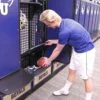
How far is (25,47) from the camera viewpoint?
272 cm

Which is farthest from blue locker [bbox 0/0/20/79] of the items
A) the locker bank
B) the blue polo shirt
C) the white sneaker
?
the white sneaker

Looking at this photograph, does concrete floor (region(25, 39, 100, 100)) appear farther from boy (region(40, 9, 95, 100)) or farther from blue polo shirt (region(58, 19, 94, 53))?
blue polo shirt (region(58, 19, 94, 53))

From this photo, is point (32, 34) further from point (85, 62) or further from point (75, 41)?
point (85, 62)

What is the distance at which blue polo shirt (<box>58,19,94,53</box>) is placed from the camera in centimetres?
203

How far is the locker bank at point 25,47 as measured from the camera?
2014 millimetres

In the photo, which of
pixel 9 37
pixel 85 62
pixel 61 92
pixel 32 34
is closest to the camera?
pixel 9 37

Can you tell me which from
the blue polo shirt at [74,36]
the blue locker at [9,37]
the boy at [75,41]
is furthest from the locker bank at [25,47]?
the blue polo shirt at [74,36]

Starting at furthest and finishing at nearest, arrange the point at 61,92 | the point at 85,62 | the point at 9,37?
the point at 61,92, the point at 85,62, the point at 9,37

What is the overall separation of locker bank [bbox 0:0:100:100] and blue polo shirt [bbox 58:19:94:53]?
52 centimetres

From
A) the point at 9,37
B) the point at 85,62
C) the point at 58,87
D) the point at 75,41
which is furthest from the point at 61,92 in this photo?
the point at 9,37

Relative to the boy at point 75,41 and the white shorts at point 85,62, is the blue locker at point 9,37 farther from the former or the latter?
the white shorts at point 85,62

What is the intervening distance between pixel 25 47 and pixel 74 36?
2.88ft

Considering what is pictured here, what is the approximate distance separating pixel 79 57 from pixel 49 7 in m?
1.23

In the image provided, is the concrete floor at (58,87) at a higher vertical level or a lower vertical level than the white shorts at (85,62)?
lower
